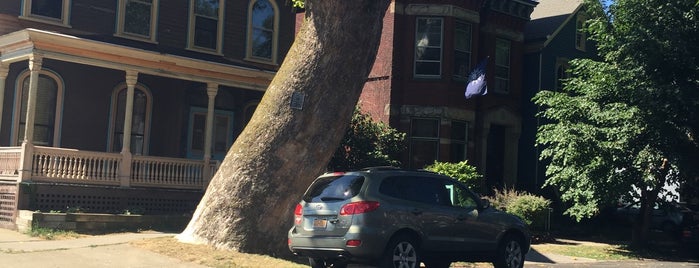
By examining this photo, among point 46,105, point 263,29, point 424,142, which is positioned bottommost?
point 424,142

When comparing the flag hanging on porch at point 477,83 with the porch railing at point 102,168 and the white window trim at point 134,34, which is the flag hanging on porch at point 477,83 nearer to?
the porch railing at point 102,168

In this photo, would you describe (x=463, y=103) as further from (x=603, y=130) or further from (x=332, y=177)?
(x=332, y=177)

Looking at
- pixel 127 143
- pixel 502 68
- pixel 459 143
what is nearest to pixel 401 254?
pixel 127 143

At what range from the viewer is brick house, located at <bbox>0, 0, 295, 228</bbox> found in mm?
16094

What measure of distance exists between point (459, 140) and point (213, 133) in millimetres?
7980

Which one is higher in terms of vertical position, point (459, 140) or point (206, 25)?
point (206, 25)

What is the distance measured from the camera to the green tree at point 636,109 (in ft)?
56.1

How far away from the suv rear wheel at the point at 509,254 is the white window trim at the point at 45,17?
13.3m

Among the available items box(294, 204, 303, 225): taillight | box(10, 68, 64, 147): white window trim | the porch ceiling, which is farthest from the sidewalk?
box(10, 68, 64, 147): white window trim

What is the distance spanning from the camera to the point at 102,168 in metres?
17.0

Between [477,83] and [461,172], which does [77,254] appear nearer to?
[461,172]

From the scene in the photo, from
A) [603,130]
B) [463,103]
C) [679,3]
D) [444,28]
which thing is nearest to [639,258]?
[603,130]

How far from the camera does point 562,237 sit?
21.3 metres

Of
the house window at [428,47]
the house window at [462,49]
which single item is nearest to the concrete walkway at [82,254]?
the house window at [428,47]
